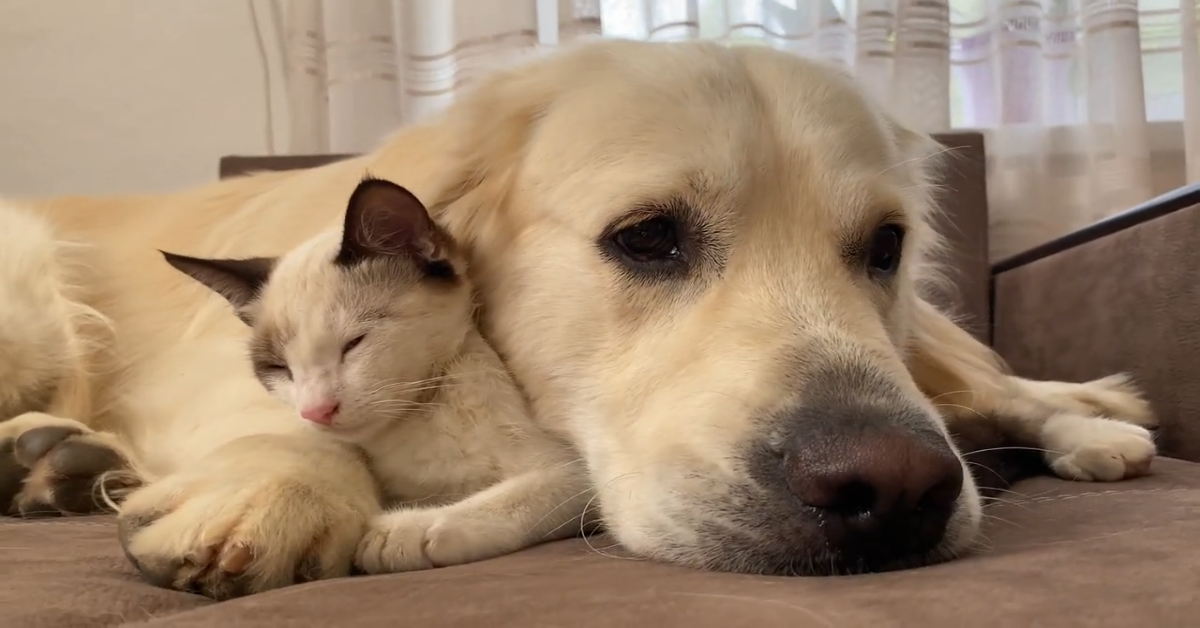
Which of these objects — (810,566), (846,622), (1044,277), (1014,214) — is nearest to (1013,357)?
(1044,277)

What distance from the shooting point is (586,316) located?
1150mm

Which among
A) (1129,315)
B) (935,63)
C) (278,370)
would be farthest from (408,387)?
(935,63)

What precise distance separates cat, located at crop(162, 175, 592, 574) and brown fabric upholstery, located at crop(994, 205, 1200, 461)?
115 centimetres

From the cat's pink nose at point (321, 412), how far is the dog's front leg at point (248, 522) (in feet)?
0.13

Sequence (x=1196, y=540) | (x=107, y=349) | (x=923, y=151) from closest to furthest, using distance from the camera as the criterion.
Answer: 1. (x=1196, y=540)
2. (x=923, y=151)
3. (x=107, y=349)

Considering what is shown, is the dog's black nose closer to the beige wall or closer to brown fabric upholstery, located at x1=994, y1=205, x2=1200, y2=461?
brown fabric upholstery, located at x1=994, y1=205, x2=1200, y2=461

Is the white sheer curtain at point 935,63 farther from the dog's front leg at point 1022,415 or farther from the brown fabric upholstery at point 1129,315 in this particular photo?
the dog's front leg at point 1022,415

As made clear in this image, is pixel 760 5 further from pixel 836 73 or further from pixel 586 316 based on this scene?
pixel 586 316

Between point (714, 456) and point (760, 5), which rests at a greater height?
point (760, 5)

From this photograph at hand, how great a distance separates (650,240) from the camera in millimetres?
1133

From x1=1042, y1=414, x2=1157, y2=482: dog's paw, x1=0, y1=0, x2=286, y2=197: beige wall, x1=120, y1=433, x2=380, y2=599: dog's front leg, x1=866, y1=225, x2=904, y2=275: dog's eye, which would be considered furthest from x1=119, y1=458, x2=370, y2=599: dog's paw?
x1=0, y1=0, x2=286, y2=197: beige wall

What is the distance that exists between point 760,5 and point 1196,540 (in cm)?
213

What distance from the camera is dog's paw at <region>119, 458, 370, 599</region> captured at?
0.82 metres

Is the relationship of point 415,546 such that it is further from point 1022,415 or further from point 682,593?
point 1022,415
